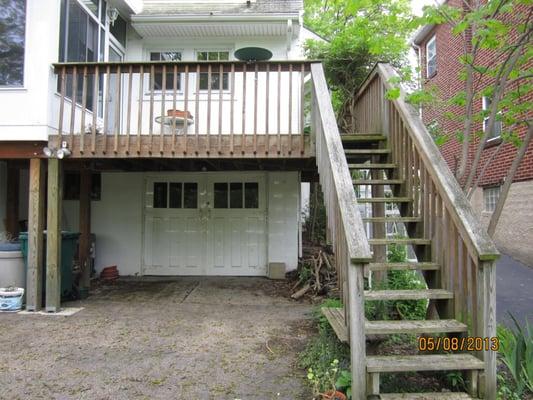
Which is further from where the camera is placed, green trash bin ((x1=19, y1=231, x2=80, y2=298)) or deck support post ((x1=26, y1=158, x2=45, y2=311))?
green trash bin ((x1=19, y1=231, x2=80, y2=298))

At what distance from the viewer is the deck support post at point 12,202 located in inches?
269

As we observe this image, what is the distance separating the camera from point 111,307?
5.75 metres

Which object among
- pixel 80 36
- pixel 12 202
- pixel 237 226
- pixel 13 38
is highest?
pixel 80 36

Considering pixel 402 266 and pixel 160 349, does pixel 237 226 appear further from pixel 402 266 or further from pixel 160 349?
pixel 402 266

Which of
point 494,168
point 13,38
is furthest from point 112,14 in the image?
point 494,168

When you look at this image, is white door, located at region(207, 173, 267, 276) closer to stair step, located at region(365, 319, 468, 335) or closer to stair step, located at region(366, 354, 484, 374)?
stair step, located at region(365, 319, 468, 335)

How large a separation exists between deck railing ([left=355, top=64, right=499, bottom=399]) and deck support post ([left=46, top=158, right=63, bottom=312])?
4398 millimetres

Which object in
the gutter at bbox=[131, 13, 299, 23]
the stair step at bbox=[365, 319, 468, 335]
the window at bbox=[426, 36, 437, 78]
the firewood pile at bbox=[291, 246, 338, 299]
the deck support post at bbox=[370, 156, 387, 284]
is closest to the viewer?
the stair step at bbox=[365, 319, 468, 335]

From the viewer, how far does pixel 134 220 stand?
8.06 metres

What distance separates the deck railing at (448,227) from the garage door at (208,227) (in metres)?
3.69

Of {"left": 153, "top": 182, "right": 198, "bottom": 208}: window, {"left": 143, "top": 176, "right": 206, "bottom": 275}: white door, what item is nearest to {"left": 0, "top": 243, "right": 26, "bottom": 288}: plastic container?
{"left": 143, "top": 176, "right": 206, "bottom": 275}: white door

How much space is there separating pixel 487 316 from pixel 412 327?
0.51 meters

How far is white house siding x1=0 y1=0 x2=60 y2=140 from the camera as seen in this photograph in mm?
5188

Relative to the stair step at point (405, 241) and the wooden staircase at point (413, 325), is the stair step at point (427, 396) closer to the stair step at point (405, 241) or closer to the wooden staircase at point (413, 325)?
the wooden staircase at point (413, 325)
